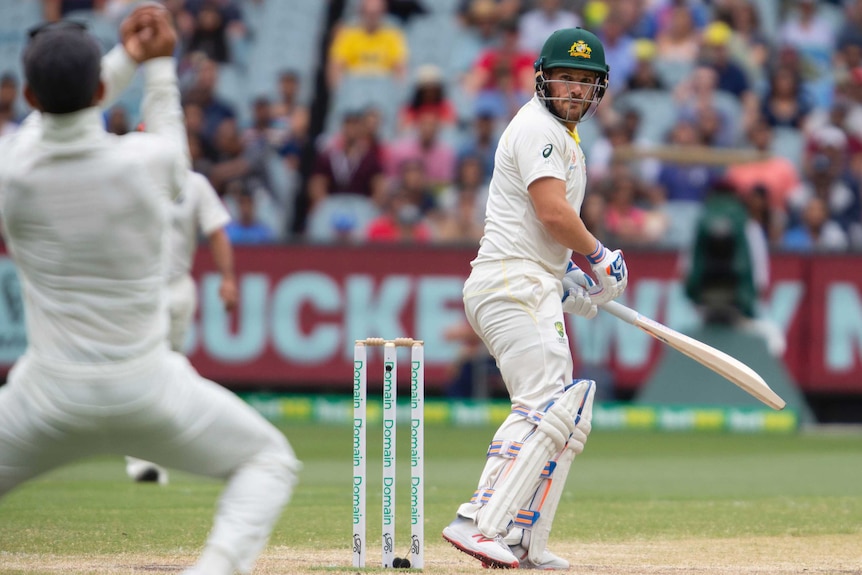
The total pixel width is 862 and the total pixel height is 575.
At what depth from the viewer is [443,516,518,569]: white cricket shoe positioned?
5859mm

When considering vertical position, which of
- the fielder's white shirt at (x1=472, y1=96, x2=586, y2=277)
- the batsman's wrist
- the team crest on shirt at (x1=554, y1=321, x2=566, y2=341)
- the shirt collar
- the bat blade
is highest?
the shirt collar

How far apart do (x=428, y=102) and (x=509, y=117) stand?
3.06 ft

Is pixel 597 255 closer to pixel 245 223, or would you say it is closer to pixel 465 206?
pixel 465 206

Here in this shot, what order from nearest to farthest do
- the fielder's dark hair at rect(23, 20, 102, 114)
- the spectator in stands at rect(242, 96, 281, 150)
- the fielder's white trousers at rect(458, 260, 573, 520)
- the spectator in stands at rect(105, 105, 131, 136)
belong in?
the fielder's dark hair at rect(23, 20, 102, 114) → the fielder's white trousers at rect(458, 260, 573, 520) → the spectator in stands at rect(105, 105, 131, 136) → the spectator in stands at rect(242, 96, 281, 150)

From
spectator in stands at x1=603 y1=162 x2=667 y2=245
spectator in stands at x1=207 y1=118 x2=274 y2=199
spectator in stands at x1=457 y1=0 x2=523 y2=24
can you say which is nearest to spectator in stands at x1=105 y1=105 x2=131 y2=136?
spectator in stands at x1=207 y1=118 x2=274 y2=199

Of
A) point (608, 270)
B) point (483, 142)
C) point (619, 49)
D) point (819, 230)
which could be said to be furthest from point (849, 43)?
point (608, 270)

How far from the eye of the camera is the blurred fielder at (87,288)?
409 cm

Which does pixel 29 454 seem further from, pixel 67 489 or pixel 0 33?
pixel 0 33

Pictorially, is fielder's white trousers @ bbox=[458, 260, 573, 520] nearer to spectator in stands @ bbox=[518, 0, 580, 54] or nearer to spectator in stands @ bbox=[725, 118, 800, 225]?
spectator in stands @ bbox=[725, 118, 800, 225]

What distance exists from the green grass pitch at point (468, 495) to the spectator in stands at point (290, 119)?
4517mm

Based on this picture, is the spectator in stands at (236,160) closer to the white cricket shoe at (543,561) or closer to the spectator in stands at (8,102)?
the spectator in stands at (8,102)

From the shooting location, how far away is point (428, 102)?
1684cm

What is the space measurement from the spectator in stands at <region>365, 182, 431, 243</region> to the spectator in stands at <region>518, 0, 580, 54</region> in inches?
117

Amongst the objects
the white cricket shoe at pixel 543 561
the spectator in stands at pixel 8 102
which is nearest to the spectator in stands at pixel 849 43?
the spectator in stands at pixel 8 102
